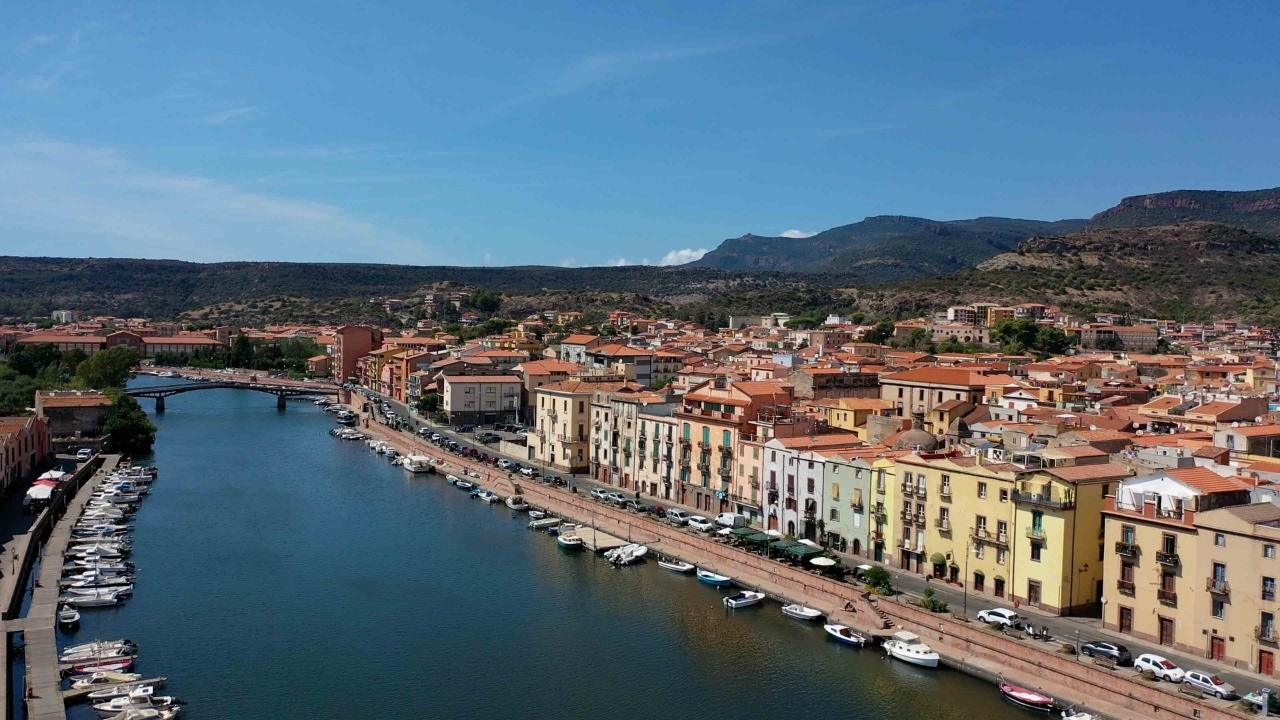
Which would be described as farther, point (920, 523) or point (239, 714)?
point (920, 523)

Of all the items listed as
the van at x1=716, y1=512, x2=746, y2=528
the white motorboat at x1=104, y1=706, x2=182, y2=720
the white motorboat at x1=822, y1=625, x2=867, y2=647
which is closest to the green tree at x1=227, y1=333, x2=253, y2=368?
the van at x1=716, y1=512, x2=746, y2=528

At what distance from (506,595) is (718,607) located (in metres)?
7.23

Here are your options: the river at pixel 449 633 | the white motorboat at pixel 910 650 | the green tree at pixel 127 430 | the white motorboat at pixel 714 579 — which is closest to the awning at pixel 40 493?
the river at pixel 449 633

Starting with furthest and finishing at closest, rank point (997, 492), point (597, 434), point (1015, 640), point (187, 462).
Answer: point (187, 462) → point (597, 434) → point (997, 492) → point (1015, 640)

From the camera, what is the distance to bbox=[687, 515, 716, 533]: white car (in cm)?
4169

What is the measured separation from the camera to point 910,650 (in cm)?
2898

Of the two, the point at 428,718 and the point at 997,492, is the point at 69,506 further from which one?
the point at 997,492

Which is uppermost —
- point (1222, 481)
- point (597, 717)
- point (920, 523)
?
point (1222, 481)

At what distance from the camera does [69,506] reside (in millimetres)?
47031

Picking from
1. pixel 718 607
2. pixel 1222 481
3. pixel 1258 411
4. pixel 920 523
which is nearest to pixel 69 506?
pixel 718 607

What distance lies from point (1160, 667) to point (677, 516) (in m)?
21.3

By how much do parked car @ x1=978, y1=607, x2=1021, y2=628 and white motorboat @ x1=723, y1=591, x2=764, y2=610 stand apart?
7.43 meters

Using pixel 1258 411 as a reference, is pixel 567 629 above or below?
below

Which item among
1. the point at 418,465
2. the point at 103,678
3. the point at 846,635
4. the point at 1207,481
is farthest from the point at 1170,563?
the point at 418,465
